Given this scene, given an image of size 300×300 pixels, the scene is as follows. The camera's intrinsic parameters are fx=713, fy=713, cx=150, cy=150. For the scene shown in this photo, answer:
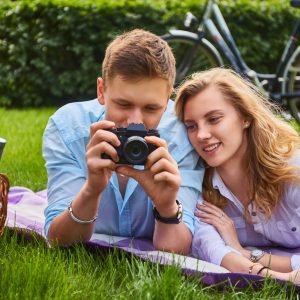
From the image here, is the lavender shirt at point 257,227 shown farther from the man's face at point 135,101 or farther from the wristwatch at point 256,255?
the man's face at point 135,101

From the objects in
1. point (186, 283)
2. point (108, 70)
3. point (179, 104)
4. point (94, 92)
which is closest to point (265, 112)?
point (179, 104)

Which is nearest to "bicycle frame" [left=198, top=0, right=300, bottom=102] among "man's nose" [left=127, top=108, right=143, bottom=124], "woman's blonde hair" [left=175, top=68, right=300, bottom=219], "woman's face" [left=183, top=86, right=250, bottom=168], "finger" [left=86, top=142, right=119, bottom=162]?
"woman's blonde hair" [left=175, top=68, right=300, bottom=219]

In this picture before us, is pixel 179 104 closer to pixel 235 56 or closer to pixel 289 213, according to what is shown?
pixel 289 213

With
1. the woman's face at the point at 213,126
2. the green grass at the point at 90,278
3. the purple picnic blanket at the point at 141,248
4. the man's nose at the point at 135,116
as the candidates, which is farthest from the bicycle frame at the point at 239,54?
the green grass at the point at 90,278

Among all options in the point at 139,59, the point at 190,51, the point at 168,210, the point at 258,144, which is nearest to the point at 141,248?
the point at 168,210

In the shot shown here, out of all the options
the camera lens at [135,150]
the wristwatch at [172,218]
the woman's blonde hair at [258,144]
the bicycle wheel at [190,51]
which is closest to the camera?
the camera lens at [135,150]

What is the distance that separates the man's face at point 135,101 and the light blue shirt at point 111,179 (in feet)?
1.13

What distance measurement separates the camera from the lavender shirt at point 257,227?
316 centimetres

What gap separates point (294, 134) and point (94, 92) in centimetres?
568

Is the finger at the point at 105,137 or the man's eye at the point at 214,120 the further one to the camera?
the man's eye at the point at 214,120

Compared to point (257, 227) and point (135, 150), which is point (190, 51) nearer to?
point (257, 227)

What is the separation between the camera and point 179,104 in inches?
133

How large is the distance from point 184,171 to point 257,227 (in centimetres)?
43

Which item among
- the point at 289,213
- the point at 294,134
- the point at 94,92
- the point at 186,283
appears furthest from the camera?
the point at 94,92
